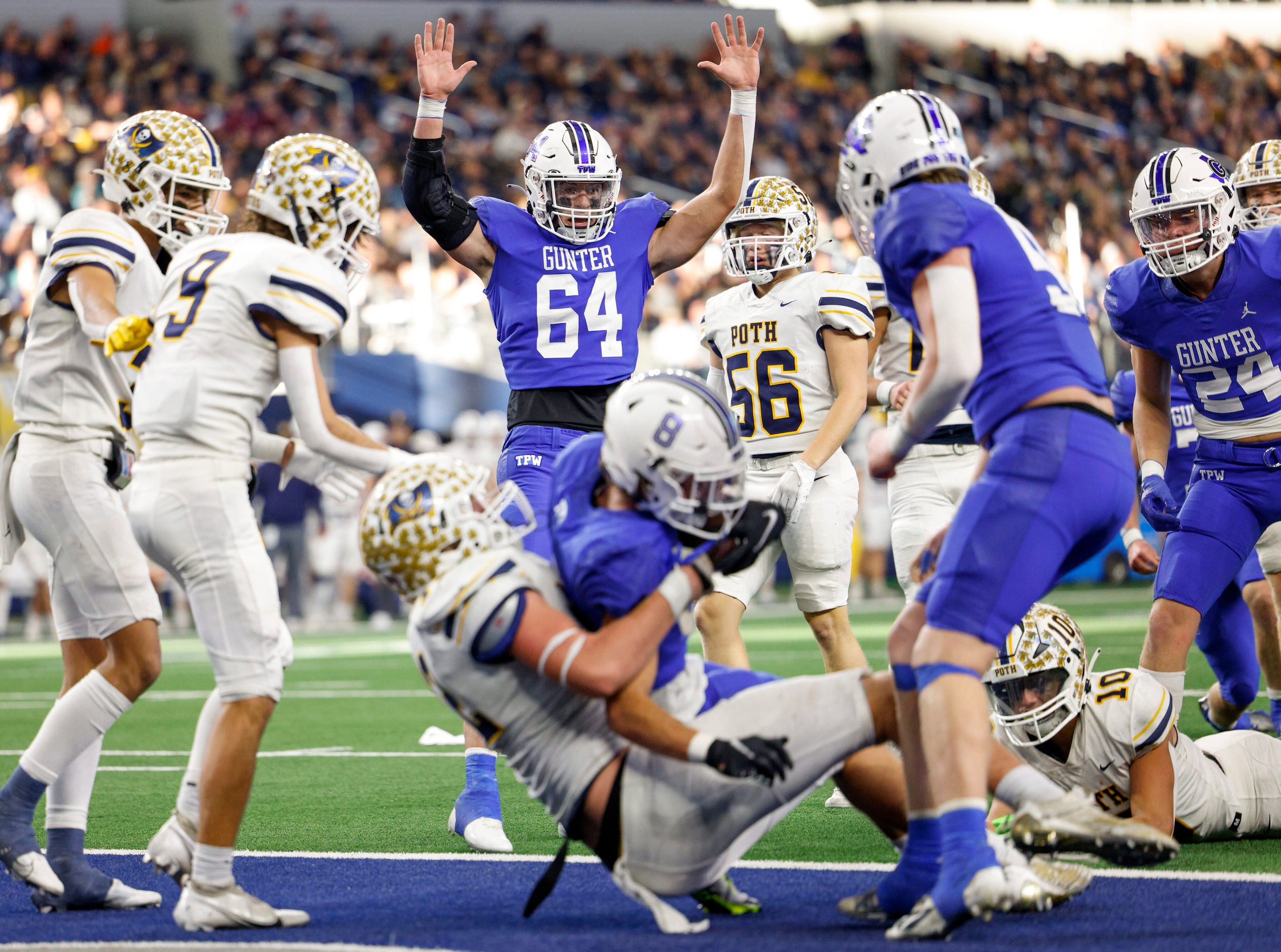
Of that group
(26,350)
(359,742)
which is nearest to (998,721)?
(26,350)

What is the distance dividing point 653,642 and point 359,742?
4.46 metres

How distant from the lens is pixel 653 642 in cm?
308

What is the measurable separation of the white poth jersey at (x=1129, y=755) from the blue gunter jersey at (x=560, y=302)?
179 cm

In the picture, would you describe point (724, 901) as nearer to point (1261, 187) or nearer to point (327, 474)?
point (327, 474)

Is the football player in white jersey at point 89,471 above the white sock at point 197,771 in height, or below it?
above

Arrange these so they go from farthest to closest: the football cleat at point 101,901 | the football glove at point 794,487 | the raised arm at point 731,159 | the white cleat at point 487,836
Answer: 1. the raised arm at point 731,159
2. the football glove at point 794,487
3. the white cleat at point 487,836
4. the football cleat at point 101,901

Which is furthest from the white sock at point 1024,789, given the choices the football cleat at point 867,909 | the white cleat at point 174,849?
the white cleat at point 174,849

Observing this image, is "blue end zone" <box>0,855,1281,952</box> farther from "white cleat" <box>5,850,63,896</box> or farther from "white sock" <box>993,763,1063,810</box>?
"white sock" <box>993,763,1063,810</box>

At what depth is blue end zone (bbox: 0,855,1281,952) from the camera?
3.08 metres

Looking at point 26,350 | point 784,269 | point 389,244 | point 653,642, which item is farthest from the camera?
point 389,244

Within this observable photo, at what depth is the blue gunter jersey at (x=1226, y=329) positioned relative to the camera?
4977mm

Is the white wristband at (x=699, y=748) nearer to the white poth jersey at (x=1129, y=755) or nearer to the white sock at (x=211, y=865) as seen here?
the white sock at (x=211, y=865)

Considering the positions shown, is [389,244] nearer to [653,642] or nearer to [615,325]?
[615,325]

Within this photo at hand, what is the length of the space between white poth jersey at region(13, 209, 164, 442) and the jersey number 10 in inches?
52.9
